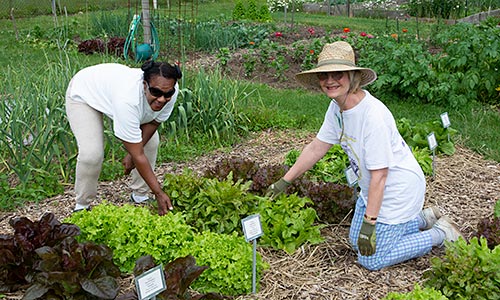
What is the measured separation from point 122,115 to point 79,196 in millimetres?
882

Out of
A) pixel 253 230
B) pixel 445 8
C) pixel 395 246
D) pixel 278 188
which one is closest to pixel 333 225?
pixel 278 188

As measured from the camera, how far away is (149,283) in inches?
95.8

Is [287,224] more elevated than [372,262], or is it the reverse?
[287,224]

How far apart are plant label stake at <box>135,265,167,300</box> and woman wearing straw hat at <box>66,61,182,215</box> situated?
3.84ft

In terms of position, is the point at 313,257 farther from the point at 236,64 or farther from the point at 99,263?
the point at 236,64

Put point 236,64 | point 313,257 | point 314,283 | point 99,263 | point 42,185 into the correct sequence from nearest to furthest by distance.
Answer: point 99,263 < point 314,283 < point 313,257 < point 42,185 < point 236,64

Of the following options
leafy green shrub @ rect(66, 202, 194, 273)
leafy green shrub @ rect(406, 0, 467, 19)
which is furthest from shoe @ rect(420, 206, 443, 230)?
leafy green shrub @ rect(406, 0, 467, 19)

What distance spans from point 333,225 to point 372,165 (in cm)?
90

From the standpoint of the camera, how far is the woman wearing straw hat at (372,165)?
3250mm

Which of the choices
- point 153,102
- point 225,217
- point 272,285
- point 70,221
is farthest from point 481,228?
point 70,221

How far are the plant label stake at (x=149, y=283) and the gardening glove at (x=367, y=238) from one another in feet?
4.19

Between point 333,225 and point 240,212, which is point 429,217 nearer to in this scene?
point 333,225

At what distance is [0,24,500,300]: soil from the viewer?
3311 mm

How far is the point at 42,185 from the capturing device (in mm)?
4617
